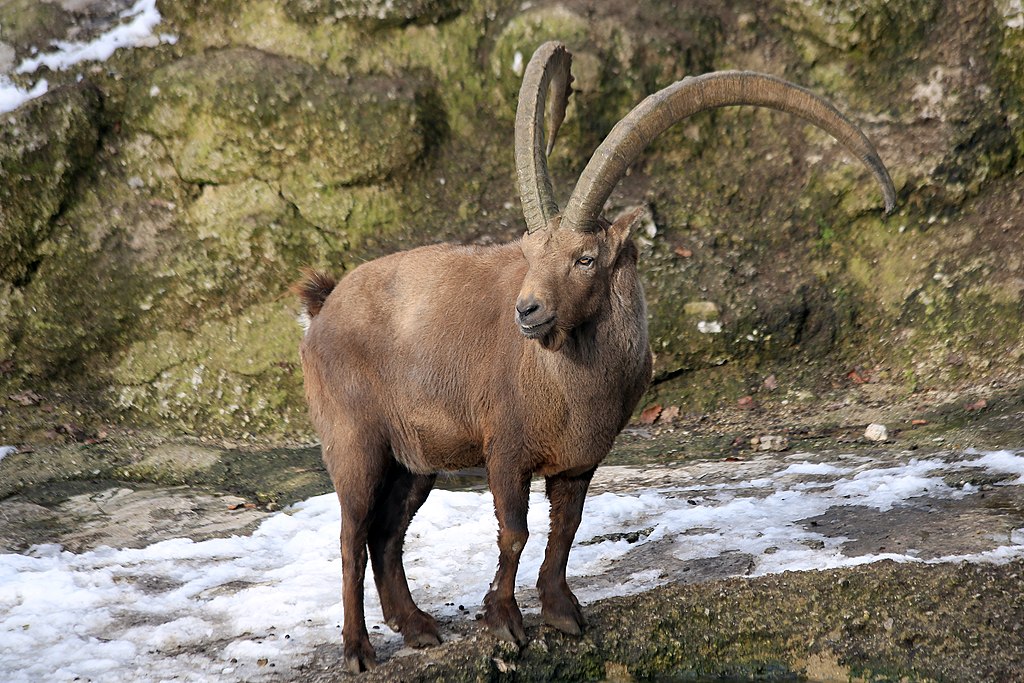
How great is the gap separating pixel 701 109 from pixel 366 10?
7.18 meters

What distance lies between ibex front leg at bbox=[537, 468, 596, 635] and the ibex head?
36.5 inches

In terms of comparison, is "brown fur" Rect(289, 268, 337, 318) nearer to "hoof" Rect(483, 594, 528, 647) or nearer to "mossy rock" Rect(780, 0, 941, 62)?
"hoof" Rect(483, 594, 528, 647)

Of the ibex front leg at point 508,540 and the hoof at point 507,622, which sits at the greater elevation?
the ibex front leg at point 508,540

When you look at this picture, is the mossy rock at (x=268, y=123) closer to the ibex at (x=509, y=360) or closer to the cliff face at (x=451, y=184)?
the cliff face at (x=451, y=184)

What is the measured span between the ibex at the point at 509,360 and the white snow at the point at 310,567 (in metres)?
0.67

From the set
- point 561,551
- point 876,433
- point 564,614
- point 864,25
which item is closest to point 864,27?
point 864,25

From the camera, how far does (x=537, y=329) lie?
5156mm

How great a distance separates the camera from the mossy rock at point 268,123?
11023 millimetres

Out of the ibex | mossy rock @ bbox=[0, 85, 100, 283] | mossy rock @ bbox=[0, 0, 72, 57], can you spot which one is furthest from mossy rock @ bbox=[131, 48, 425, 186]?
the ibex

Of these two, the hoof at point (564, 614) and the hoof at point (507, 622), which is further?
the hoof at point (564, 614)

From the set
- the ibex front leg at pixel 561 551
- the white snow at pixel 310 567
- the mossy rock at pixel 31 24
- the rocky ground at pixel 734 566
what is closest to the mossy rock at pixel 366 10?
the mossy rock at pixel 31 24

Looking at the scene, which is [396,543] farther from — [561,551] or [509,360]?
[509,360]

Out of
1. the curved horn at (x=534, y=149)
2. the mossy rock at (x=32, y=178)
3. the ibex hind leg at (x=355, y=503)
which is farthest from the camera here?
the mossy rock at (x=32, y=178)

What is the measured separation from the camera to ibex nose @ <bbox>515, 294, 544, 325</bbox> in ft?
16.9
